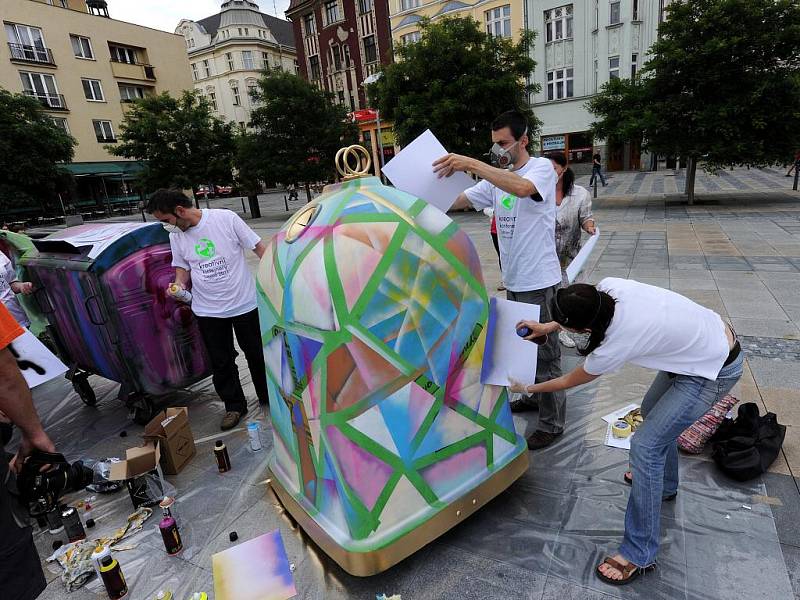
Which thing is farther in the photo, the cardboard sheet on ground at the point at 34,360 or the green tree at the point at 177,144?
the green tree at the point at 177,144

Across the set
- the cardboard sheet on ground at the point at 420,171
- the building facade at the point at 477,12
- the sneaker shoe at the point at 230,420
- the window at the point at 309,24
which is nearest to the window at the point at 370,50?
the building facade at the point at 477,12

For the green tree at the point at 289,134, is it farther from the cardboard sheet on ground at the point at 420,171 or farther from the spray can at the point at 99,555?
the spray can at the point at 99,555

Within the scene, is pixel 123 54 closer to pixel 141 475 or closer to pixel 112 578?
pixel 141 475

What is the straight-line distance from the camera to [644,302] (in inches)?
76.5

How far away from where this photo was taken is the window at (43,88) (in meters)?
27.4

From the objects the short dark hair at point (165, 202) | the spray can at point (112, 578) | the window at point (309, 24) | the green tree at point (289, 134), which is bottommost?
the spray can at point (112, 578)

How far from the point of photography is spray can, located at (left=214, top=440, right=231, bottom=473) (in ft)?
10.7

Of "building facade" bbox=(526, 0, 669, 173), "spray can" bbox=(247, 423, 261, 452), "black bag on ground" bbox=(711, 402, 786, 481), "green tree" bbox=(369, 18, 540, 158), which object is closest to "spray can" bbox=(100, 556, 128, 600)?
"spray can" bbox=(247, 423, 261, 452)

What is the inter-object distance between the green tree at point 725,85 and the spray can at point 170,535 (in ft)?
42.4

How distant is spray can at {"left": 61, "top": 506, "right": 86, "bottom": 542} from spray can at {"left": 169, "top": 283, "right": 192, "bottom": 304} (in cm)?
151

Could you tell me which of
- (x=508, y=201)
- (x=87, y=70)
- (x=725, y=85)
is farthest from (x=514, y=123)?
(x=87, y=70)

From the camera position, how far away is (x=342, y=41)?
1351 inches

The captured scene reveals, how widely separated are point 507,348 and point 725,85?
39.6 ft

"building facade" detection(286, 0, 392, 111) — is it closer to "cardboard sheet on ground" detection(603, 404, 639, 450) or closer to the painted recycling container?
"cardboard sheet on ground" detection(603, 404, 639, 450)
